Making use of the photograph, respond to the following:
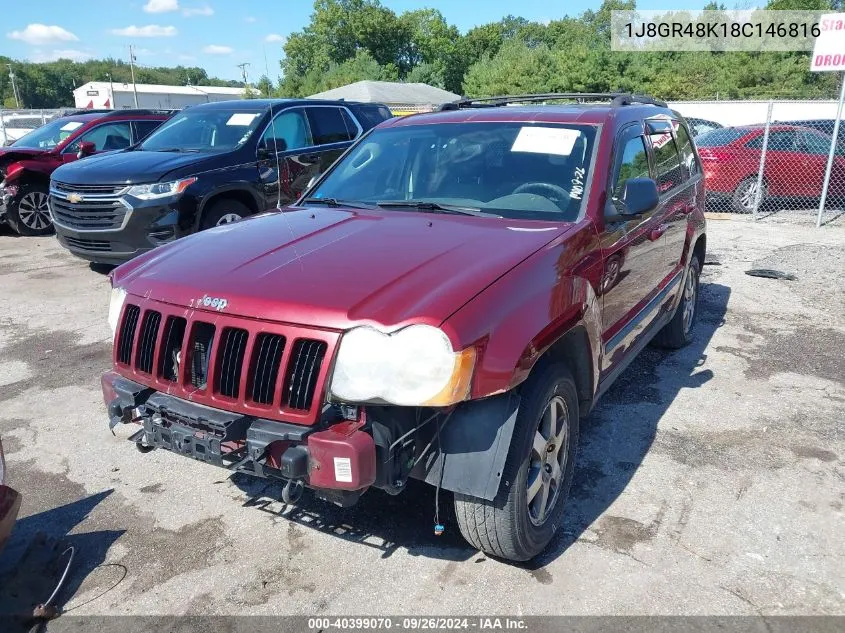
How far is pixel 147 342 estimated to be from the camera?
2846 millimetres

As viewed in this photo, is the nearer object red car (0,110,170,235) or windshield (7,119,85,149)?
red car (0,110,170,235)

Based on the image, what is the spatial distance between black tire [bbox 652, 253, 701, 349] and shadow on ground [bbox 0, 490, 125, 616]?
4.15 meters

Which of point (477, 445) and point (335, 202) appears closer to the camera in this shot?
point (477, 445)

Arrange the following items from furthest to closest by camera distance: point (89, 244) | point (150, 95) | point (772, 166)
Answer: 1. point (150, 95)
2. point (772, 166)
3. point (89, 244)

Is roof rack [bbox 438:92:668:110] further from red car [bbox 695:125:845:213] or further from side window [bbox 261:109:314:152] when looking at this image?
red car [bbox 695:125:845:213]

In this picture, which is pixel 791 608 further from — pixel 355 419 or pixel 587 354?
pixel 355 419

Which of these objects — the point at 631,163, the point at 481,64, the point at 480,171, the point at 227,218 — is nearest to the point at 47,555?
the point at 480,171

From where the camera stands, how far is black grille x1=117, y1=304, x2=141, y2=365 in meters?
2.92

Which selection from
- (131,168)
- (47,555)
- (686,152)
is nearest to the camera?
(47,555)

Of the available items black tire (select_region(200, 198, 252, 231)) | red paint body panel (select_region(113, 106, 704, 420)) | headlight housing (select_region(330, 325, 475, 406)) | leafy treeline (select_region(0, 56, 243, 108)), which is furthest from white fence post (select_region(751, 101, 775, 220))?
leafy treeline (select_region(0, 56, 243, 108))

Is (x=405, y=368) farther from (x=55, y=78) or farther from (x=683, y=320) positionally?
(x=55, y=78)

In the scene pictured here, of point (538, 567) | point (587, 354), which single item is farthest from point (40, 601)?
point (587, 354)

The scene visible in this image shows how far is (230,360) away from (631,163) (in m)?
2.58

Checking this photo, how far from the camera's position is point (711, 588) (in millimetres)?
2742
